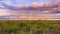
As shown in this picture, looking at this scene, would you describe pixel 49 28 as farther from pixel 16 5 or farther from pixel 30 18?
pixel 16 5

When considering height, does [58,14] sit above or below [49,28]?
above

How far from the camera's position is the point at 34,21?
2590 millimetres

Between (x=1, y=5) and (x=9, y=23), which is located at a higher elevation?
(x=1, y=5)

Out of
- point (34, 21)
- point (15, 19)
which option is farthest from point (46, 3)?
point (15, 19)

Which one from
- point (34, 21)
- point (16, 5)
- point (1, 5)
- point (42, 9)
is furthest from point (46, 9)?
point (1, 5)

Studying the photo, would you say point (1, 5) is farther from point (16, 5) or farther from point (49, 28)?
point (49, 28)

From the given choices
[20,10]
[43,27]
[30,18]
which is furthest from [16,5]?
[43,27]

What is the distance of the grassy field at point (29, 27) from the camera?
8.32ft

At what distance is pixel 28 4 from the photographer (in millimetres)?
2637

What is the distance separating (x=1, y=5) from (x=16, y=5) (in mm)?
197

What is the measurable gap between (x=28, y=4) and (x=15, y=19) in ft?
0.86

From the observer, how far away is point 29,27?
256 cm

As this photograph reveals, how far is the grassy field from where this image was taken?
2537 millimetres

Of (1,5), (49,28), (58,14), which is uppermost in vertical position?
(1,5)
